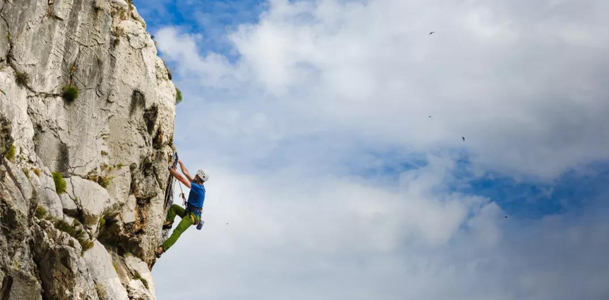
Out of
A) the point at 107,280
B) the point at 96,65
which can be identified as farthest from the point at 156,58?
the point at 107,280

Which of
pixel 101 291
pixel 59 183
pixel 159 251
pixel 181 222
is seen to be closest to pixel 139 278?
pixel 159 251

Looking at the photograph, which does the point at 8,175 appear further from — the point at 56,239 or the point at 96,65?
the point at 96,65

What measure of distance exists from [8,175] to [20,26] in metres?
6.59

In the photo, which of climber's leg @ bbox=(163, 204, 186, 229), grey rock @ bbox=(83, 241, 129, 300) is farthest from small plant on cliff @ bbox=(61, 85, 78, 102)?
climber's leg @ bbox=(163, 204, 186, 229)

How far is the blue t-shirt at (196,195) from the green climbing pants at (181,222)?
52 cm

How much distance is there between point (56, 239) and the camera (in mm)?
21656

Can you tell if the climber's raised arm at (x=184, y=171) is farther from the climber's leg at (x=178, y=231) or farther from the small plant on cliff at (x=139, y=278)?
the small plant on cliff at (x=139, y=278)

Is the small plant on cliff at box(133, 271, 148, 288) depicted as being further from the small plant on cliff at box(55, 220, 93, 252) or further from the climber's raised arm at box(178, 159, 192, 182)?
the climber's raised arm at box(178, 159, 192, 182)

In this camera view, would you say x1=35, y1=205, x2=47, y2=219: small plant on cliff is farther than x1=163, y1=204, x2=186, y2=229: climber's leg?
No

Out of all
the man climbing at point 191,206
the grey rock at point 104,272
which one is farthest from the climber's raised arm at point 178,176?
the grey rock at point 104,272

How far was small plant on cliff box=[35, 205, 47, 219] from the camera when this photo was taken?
22219 mm

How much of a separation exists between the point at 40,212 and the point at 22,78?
4.97 meters

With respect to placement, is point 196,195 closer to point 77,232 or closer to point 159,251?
point 159,251

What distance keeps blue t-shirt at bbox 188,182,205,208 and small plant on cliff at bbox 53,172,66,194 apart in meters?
7.56
